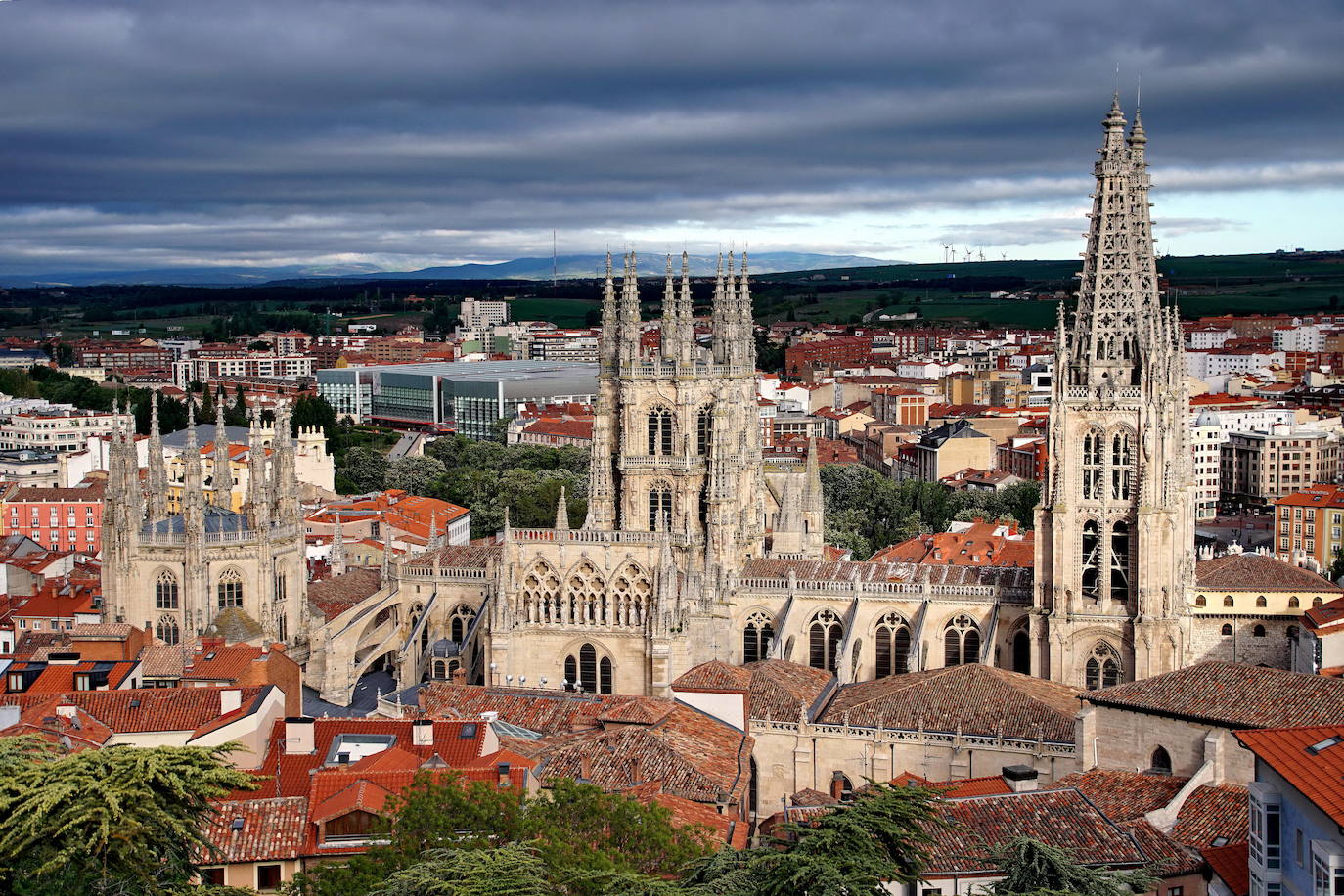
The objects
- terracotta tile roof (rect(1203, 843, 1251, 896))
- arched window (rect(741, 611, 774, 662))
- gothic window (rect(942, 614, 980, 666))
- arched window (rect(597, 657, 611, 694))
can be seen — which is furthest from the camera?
arched window (rect(741, 611, 774, 662))

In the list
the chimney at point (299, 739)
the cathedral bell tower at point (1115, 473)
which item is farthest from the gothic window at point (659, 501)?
the chimney at point (299, 739)

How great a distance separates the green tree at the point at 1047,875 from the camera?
96.5 ft

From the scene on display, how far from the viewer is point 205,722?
43219mm

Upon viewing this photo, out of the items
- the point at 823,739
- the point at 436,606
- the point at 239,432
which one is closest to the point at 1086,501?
the point at 823,739

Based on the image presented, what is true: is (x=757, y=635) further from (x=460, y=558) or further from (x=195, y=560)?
(x=195, y=560)

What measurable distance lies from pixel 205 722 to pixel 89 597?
3112cm

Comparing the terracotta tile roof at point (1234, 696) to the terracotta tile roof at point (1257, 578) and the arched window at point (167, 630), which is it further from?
the arched window at point (167, 630)

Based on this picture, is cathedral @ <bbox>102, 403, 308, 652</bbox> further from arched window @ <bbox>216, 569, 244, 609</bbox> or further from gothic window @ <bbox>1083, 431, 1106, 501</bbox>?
gothic window @ <bbox>1083, 431, 1106, 501</bbox>

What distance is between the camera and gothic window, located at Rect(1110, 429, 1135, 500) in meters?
58.8

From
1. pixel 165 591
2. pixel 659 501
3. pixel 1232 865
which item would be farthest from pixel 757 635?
pixel 1232 865

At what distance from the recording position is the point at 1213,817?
3847cm

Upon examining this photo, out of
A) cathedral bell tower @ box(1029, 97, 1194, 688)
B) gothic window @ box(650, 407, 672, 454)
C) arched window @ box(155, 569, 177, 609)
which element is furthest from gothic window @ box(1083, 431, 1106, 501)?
arched window @ box(155, 569, 177, 609)

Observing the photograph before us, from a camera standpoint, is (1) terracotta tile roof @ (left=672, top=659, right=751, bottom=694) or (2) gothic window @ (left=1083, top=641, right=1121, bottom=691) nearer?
(1) terracotta tile roof @ (left=672, top=659, right=751, bottom=694)

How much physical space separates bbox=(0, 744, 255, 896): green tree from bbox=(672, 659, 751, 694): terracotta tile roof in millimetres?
25019
